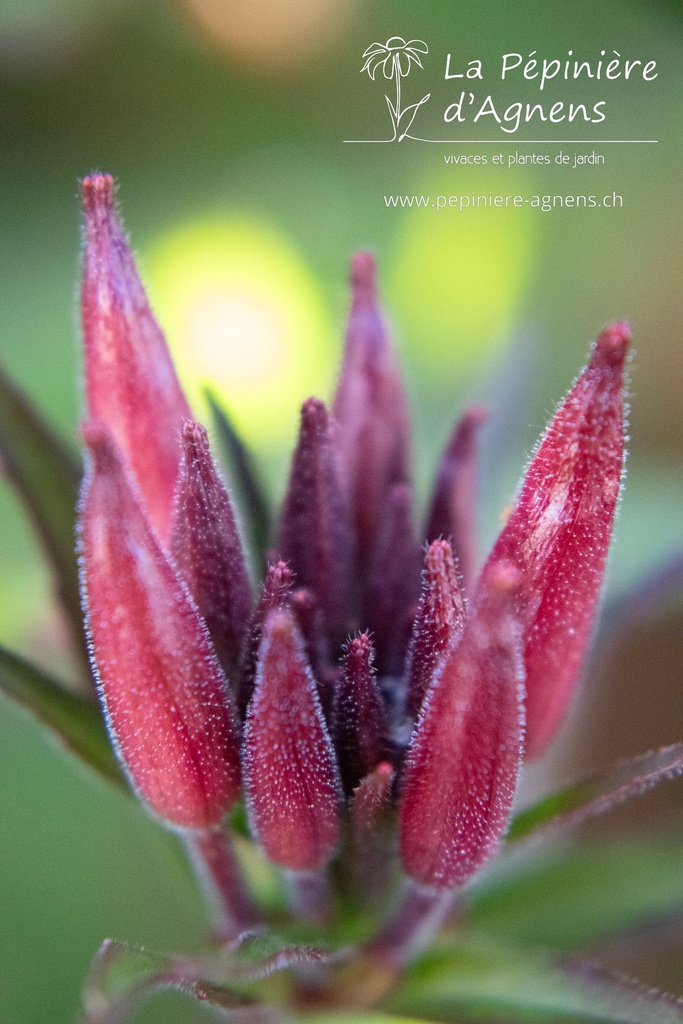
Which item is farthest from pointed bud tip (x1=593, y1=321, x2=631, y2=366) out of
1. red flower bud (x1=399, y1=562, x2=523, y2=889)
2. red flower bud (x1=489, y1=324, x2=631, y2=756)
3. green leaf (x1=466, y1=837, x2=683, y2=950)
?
green leaf (x1=466, y1=837, x2=683, y2=950)

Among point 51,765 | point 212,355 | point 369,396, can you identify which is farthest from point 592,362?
point 212,355

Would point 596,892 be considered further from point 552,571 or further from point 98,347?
point 98,347

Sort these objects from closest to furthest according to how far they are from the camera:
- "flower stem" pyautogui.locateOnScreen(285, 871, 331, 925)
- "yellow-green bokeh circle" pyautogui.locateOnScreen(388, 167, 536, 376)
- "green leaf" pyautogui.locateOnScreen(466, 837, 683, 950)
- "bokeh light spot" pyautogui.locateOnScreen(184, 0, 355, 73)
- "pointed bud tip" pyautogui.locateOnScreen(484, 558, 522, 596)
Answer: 1. "pointed bud tip" pyautogui.locateOnScreen(484, 558, 522, 596)
2. "flower stem" pyautogui.locateOnScreen(285, 871, 331, 925)
3. "green leaf" pyautogui.locateOnScreen(466, 837, 683, 950)
4. "bokeh light spot" pyautogui.locateOnScreen(184, 0, 355, 73)
5. "yellow-green bokeh circle" pyautogui.locateOnScreen(388, 167, 536, 376)

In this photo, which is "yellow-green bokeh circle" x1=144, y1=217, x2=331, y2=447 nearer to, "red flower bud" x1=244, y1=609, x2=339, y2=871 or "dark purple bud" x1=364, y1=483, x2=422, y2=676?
"dark purple bud" x1=364, y1=483, x2=422, y2=676

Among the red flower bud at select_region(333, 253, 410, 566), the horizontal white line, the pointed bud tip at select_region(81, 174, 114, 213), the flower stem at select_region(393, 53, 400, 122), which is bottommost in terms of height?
the red flower bud at select_region(333, 253, 410, 566)

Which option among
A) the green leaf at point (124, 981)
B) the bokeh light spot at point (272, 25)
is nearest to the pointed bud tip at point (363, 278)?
the green leaf at point (124, 981)

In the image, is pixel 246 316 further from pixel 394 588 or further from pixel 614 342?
pixel 614 342
